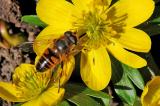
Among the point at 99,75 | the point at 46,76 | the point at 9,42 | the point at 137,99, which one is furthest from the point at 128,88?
the point at 9,42

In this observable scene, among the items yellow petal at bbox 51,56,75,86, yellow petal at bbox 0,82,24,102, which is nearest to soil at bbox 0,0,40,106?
yellow petal at bbox 0,82,24,102

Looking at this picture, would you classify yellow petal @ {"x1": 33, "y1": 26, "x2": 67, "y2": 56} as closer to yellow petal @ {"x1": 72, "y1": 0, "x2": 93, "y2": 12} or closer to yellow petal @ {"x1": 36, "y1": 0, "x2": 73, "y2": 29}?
yellow petal @ {"x1": 36, "y1": 0, "x2": 73, "y2": 29}

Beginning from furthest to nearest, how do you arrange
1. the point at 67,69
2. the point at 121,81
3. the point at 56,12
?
the point at 121,81
the point at 56,12
the point at 67,69

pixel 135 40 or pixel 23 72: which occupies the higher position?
pixel 135 40

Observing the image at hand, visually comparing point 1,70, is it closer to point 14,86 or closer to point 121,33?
point 14,86

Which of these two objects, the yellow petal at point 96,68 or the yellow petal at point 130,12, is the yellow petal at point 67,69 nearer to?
the yellow petal at point 96,68

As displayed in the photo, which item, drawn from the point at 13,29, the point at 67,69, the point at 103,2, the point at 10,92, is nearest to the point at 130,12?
the point at 103,2

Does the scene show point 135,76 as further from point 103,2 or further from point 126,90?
point 103,2
